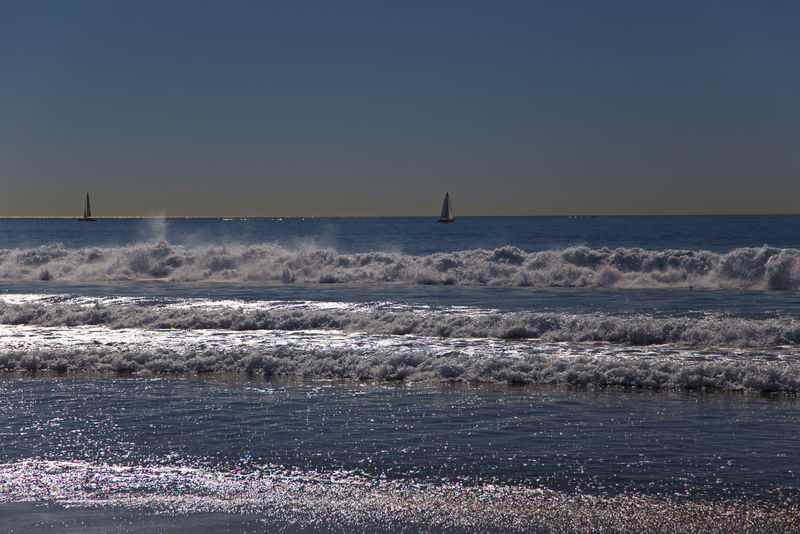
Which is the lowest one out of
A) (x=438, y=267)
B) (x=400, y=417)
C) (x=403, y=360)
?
(x=400, y=417)

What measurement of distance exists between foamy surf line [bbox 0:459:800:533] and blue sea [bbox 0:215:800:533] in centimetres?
2

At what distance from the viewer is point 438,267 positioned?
112ft

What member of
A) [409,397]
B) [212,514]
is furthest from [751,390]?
[212,514]

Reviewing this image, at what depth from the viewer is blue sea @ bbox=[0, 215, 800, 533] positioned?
19.5 feet

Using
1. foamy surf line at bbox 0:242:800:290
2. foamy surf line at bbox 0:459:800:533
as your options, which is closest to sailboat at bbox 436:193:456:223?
foamy surf line at bbox 0:242:800:290

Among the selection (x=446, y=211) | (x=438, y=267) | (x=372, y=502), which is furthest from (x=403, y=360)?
(x=446, y=211)

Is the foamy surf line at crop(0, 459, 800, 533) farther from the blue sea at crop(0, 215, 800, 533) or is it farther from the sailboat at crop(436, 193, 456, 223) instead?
the sailboat at crop(436, 193, 456, 223)

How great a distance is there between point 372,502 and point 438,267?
1107 inches

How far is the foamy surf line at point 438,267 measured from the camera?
3075cm

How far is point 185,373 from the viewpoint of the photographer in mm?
12492

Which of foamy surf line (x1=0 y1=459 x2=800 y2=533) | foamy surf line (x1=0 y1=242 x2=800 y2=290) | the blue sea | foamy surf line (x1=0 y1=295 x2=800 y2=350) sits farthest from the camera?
foamy surf line (x1=0 y1=242 x2=800 y2=290)

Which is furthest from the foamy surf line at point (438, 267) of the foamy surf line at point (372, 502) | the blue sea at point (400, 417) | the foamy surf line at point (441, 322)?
the foamy surf line at point (372, 502)

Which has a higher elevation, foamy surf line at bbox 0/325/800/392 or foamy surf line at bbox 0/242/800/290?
foamy surf line at bbox 0/242/800/290

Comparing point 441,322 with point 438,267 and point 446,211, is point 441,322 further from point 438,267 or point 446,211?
point 446,211
